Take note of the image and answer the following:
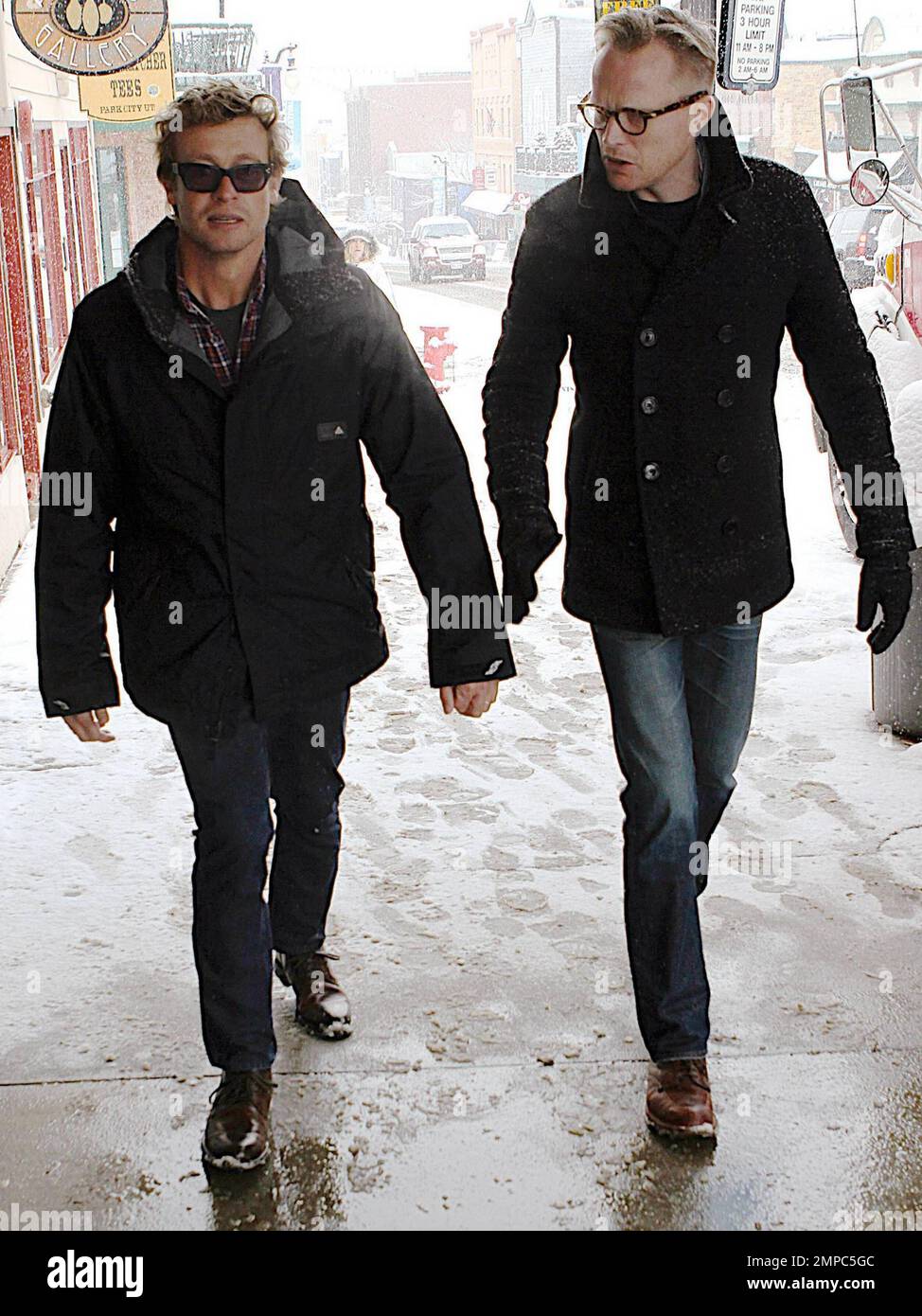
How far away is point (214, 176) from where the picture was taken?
8.91ft

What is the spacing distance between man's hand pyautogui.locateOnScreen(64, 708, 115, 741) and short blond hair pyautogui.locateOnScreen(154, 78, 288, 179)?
0.99 metres

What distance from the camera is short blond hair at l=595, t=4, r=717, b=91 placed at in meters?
2.74

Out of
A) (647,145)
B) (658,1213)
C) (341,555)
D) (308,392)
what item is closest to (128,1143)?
(658,1213)

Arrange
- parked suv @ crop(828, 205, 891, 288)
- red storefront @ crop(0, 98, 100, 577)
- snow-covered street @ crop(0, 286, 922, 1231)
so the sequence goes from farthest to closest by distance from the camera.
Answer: parked suv @ crop(828, 205, 891, 288)
red storefront @ crop(0, 98, 100, 577)
snow-covered street @ crop(0, 286, 922, 1231)

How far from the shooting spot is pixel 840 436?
9.86ft

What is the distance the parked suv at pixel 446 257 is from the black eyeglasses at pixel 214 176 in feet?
102

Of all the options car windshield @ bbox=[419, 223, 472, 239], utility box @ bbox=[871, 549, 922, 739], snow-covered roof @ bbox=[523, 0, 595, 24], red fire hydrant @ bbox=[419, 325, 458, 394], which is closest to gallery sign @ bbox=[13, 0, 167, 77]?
red fire hydrant @ bbox=[419, 325, 458, 394]

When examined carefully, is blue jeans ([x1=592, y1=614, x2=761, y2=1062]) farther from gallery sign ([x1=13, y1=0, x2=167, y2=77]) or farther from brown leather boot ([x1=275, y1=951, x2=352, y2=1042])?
gallery sign ([x1=13, y1=0, x2=167, y2=77])

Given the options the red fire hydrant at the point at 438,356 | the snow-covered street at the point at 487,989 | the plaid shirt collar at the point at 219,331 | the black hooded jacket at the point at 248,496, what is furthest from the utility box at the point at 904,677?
the red fire hydrant at the point at 438,356

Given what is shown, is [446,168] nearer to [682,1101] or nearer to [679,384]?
[679,384]

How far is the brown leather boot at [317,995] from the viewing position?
137 inches

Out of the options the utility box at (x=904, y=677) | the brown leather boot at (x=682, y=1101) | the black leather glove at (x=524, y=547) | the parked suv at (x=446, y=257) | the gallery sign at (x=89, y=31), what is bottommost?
the brown leather boot at (x=682, y=1101)

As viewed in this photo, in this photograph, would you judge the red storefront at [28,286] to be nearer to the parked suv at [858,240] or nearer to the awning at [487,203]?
the parked suv at [858,240]
